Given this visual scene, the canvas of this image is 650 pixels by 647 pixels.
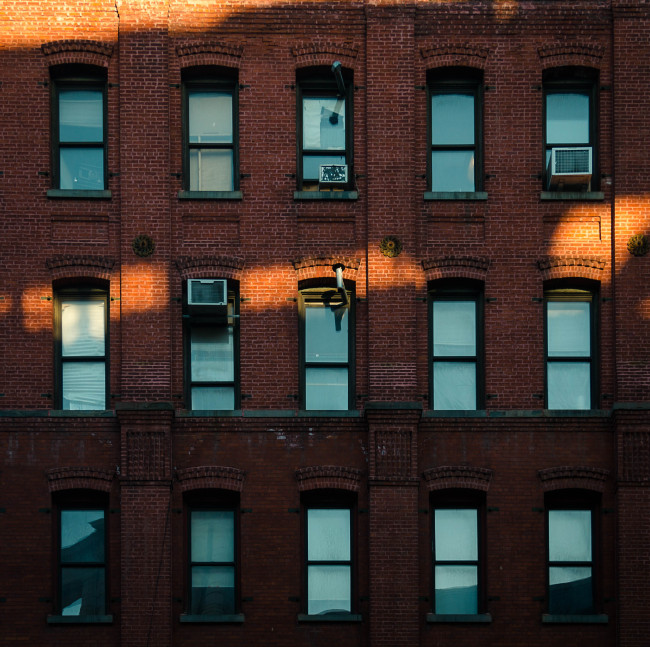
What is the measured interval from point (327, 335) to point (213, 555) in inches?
166

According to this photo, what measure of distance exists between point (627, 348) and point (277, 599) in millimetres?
7252

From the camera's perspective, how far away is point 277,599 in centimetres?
2184

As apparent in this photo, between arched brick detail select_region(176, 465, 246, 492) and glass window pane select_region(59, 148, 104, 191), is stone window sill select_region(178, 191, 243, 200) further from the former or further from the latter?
arched brick detail select_region(176, 465, 246, 492)

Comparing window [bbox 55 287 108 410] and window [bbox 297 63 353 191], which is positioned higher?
window [bbox 297 63 353 191]

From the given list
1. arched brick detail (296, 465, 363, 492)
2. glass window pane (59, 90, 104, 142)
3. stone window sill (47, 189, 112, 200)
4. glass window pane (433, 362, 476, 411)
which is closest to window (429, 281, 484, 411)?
glass window pane (433, 362, 476, 411)

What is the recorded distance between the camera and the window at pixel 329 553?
72.4 ft

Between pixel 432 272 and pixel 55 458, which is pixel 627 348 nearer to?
pixel 432 272

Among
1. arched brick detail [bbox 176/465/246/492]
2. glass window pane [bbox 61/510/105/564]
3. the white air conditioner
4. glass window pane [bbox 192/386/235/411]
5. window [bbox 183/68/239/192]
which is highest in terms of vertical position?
window [bbox 183/68/239/192]

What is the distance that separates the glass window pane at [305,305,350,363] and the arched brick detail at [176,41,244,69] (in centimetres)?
464

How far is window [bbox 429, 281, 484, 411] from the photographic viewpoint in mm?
22641

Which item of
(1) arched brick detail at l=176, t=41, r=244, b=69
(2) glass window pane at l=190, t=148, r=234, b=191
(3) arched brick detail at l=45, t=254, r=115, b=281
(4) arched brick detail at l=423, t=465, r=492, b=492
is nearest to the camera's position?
(4) arched brick detail at l=423, t=465, r=492, b=492

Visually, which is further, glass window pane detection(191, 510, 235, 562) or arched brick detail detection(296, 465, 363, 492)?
glass window pane detection(191, 510, 235, 562)

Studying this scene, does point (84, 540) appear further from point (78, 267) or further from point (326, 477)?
point (78, 267)

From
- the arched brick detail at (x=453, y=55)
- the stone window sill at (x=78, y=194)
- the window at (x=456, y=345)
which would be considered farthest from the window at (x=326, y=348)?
the arched brick detail at (x=453, y=55)
